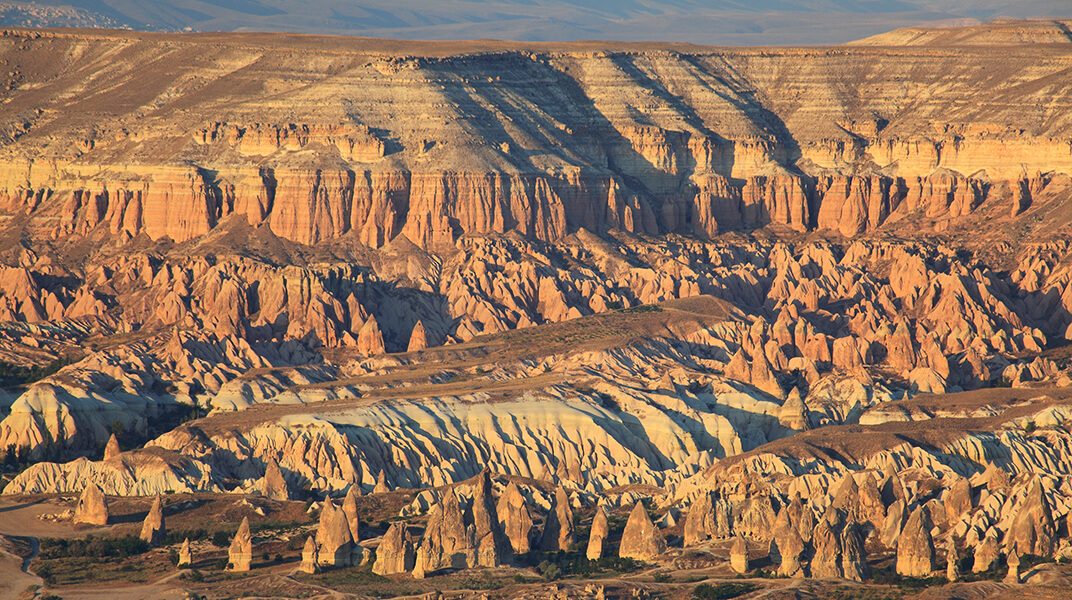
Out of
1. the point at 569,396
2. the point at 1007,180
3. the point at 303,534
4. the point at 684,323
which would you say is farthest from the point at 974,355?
the point at 303,534

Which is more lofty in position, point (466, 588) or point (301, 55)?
point (301, 55)

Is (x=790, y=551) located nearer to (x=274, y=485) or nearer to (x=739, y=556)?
(x=739, y=556)

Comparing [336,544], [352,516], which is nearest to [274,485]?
[352,516]

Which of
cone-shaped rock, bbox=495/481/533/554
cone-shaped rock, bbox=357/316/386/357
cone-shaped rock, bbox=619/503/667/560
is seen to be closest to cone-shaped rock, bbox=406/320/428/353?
cone-shaped rock, bbox=357/316/386/357

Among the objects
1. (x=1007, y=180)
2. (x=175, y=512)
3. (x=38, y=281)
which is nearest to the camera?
(x=175, y=512)

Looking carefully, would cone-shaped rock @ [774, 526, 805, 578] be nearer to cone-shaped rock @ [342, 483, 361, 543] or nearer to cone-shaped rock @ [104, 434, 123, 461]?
cone-shaped rock @ [342, 483, 361, 543]

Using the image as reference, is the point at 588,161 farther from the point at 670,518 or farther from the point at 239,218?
the point at 670,518

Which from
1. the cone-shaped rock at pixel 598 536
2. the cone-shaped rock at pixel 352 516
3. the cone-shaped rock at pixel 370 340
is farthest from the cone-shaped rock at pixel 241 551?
the cone-shaped rock at pixel 370 340
